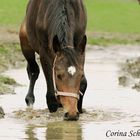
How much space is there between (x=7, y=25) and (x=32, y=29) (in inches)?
957

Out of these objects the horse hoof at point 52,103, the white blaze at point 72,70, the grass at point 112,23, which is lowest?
the grass at point 112,23

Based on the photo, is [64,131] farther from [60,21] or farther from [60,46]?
[60,21]

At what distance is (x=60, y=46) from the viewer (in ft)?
33.3

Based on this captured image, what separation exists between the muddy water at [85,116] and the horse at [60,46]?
0.31m

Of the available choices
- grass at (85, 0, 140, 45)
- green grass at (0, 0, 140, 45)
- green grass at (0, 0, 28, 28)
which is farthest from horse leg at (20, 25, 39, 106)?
green grass at (0, 0, 28, 28)

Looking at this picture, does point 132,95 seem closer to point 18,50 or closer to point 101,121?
point 101,121

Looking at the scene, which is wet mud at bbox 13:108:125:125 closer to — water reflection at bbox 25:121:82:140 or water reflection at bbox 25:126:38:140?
water reflection at bbox 25:121:82:140

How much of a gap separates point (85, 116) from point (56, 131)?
1498 mm

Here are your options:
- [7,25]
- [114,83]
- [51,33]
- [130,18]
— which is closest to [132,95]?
[114,83]

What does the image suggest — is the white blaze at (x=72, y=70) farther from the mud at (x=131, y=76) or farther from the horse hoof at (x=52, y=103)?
the mud at (x=131, y=76)

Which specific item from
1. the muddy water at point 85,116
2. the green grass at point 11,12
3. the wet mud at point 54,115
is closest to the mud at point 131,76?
the muddy water at point 85,116

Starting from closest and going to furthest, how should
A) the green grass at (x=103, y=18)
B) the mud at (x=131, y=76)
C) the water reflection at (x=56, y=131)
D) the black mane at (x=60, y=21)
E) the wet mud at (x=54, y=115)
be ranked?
the water reflection at (x=56, y=131)
the black mane at (x=60, y=21)
the wet mud at (x=54, y=115)
the mud at (x=131, y=76)
the green grass at (x=103, y=18)

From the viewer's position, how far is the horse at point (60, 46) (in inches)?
388

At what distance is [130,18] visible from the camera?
43.4 metres
